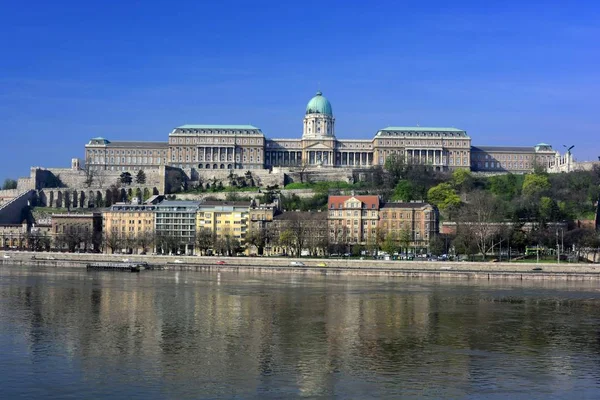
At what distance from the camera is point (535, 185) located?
8856 cm

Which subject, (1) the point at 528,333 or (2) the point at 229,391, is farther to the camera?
(1) the point at 528,333

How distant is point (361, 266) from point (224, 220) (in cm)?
2236

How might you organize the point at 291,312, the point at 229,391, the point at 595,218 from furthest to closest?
the point at 595,218, the point at 291,312, the point at 229,391

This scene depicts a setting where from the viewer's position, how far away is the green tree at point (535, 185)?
283 ft

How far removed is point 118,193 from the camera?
325 feet

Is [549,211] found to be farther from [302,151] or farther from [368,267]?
[302,151]

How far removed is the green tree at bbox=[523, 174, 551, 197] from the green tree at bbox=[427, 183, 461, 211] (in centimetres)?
669

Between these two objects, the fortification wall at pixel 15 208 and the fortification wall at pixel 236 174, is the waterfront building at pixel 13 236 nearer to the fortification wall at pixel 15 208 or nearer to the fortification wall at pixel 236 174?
the fortification wall at pixel 15 208

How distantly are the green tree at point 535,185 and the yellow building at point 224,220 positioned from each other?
2686cm

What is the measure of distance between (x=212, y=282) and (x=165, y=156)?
71.1 metres

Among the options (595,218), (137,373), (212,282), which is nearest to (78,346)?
(137,373)

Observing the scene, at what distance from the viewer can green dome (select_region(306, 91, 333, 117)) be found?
4867 inches

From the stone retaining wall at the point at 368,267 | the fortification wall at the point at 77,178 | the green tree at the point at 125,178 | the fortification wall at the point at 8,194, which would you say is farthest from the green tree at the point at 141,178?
the stone retaining wall at the point at 368,267

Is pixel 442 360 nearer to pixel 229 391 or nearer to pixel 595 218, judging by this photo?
pixel 229 391
